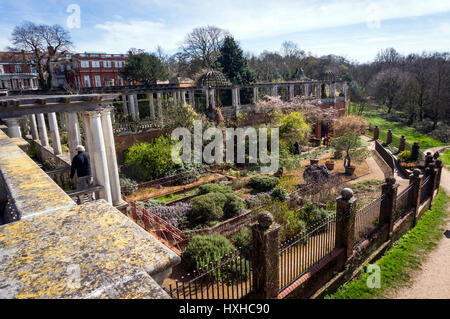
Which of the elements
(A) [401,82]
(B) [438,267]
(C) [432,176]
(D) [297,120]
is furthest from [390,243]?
(A) [401,82]

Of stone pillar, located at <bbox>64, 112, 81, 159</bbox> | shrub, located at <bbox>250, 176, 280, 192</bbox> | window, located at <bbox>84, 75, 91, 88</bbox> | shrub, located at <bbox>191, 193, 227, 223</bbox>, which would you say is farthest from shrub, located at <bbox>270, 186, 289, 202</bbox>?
window, located at <bbox>84, 75, 91, 88</bbox>

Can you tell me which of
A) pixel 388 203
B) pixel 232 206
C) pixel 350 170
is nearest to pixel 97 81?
pixel 350 170

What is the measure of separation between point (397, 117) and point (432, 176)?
127ft

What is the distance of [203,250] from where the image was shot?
7.38 meters

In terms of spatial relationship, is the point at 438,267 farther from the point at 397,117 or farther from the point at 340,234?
the point at 397,117

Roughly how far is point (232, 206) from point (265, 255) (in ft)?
18.8

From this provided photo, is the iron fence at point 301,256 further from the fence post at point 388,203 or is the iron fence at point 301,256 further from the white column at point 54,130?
the white column at point 54,130

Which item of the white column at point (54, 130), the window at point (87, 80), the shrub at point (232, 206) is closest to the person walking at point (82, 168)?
the shrub at point (232, 206)

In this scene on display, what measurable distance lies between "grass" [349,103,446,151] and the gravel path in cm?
2305

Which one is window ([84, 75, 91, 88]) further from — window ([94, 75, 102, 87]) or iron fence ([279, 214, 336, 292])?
iron fence ([279, 214, 336, 292])

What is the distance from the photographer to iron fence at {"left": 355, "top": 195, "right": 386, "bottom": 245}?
8072 millimetres

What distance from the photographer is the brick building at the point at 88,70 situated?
143 ft

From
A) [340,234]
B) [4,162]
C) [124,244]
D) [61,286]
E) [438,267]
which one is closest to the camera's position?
[61,286]

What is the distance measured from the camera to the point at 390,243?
909 cm
